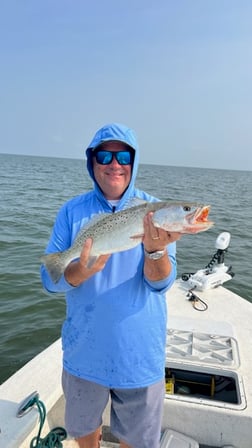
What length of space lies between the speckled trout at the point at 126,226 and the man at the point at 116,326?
0.07 m

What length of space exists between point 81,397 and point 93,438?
0.51m

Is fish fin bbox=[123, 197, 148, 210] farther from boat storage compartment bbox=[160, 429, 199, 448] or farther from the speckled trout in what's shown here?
boat storage compartment bbox=[160, 429, 199, 448]

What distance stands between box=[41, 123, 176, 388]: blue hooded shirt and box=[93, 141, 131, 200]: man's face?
0.55 m

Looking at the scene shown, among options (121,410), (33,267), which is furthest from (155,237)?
(33,267)

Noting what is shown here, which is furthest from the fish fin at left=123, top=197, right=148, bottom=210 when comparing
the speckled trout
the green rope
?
the green rope

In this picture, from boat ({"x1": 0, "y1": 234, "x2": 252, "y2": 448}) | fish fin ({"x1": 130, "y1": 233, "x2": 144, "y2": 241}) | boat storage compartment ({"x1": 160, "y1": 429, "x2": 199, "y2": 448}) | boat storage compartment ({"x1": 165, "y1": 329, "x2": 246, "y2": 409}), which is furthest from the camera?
boat storage compartment ({"x1": 165, "y1": 329, "x2": 246, "y2": 409})

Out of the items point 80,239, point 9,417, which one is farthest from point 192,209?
point 9,417

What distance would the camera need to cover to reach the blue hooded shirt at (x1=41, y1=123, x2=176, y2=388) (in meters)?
2.68

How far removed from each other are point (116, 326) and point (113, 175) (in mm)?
1227

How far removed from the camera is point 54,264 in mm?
2830

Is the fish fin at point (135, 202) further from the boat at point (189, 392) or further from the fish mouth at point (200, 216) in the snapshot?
the boat at point (189, 392)

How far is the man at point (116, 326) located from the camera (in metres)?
2.68

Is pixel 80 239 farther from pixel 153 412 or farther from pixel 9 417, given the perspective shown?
pixel 9 417

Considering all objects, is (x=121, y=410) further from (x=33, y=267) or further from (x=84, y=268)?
(x=33, y=267)
